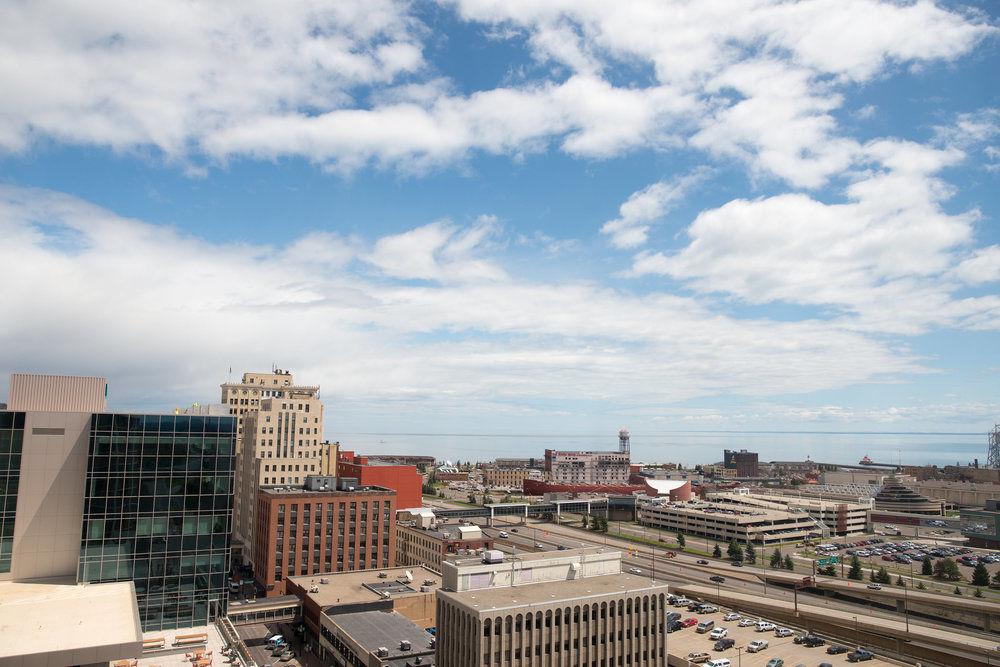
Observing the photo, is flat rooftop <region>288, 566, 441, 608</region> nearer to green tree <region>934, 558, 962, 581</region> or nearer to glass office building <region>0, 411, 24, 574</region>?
glass office building <region>0, 411, 24, 574</region>

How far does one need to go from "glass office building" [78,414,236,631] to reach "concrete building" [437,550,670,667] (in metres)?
25.1

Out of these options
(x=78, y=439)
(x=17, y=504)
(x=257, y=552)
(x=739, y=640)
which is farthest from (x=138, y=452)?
(x=739, y=640)

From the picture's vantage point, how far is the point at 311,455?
146375mm

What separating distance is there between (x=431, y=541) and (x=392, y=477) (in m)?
35.5

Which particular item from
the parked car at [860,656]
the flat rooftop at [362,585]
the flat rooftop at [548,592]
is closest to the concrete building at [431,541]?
the flat rooftop at [362,585]

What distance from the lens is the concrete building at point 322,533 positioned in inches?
Answer: 4311

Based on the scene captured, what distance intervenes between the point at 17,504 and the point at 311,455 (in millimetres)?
85480

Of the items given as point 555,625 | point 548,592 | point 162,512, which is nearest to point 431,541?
point 548,592

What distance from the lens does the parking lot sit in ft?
268

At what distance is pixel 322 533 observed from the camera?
112 metres

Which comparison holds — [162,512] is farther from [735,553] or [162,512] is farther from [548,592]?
[735,553]

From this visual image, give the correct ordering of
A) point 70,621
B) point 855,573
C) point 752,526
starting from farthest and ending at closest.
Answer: point 752,526 → point 855,573 → point 70,621

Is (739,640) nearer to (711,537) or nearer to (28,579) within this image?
(28,579)

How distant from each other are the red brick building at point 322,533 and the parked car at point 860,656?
69.9 metres
